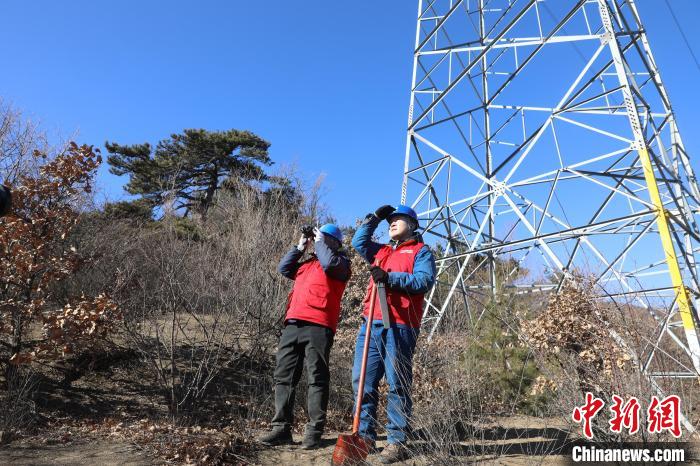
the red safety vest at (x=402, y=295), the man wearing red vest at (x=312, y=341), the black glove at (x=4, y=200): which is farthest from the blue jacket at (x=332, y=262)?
the black glove at (x=4, y=200)

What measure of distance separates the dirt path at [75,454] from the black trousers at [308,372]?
0.91 metres

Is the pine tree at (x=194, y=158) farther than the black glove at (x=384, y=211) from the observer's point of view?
Yes

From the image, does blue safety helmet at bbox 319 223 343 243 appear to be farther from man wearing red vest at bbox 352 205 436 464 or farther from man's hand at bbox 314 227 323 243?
man wearing red vest at bbox 352 205 436 464

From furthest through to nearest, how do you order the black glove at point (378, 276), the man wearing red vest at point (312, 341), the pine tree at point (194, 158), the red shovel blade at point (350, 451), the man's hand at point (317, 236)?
the pine tree at point (194, 158) → the man's hand at point (317, 236) → the man wearing red vest at point (312, 341) → the black glove at point (378, 276) → the red shovel blade at point (350, 451)

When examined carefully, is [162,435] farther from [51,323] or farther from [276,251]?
[276,251]

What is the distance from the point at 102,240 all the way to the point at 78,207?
86.9 inches

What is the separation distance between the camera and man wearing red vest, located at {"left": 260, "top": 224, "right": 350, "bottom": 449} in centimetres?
326

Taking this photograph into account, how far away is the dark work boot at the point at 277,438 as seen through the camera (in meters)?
3.17

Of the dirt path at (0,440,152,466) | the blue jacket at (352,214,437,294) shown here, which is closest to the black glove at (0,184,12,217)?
the dirt path at (0,440,152,466)

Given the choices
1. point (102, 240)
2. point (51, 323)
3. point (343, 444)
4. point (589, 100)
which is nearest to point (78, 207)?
point (102, 240)

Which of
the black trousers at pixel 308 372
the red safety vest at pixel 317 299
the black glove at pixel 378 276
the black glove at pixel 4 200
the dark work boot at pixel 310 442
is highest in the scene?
the black glove at pixel 4 200

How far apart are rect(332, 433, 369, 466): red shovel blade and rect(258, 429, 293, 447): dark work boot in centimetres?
62

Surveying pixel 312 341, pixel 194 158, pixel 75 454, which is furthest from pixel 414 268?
pixel 194 158

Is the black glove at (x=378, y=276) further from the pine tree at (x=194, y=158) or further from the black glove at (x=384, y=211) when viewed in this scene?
the pine tree at (x=194, y=158)
